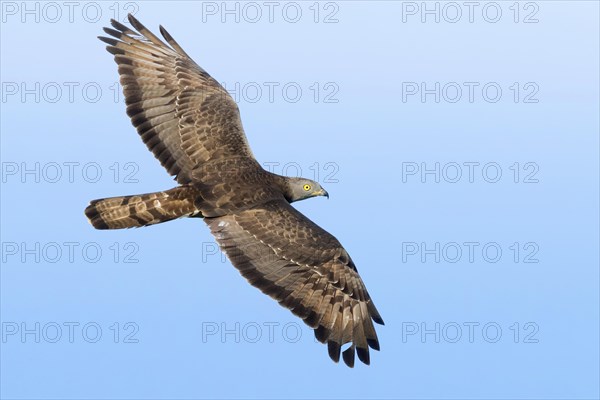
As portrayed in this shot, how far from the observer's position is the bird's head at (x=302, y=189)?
57.4 ft

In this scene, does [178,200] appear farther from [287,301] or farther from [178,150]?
[287,301]

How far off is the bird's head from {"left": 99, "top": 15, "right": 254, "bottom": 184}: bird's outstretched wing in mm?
768

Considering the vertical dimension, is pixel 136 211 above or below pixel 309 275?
above

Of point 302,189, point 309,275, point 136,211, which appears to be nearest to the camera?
point 309,275

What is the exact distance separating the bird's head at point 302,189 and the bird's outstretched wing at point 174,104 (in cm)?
77

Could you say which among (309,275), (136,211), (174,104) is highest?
(174,104)

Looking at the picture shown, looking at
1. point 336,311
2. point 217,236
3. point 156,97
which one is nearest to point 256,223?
point 217,236

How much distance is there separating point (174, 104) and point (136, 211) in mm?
2164

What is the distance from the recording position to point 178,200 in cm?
1652

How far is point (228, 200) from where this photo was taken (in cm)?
1644

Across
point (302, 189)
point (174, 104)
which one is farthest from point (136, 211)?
point (302, 189)

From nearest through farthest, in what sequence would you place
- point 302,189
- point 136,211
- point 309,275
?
point 309,275
point 136,211
point 302,189

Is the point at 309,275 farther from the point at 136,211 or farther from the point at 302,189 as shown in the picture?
the point at 136,211

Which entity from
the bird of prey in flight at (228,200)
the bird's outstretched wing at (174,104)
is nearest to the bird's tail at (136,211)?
the bird of prey in flight at (228,200)
